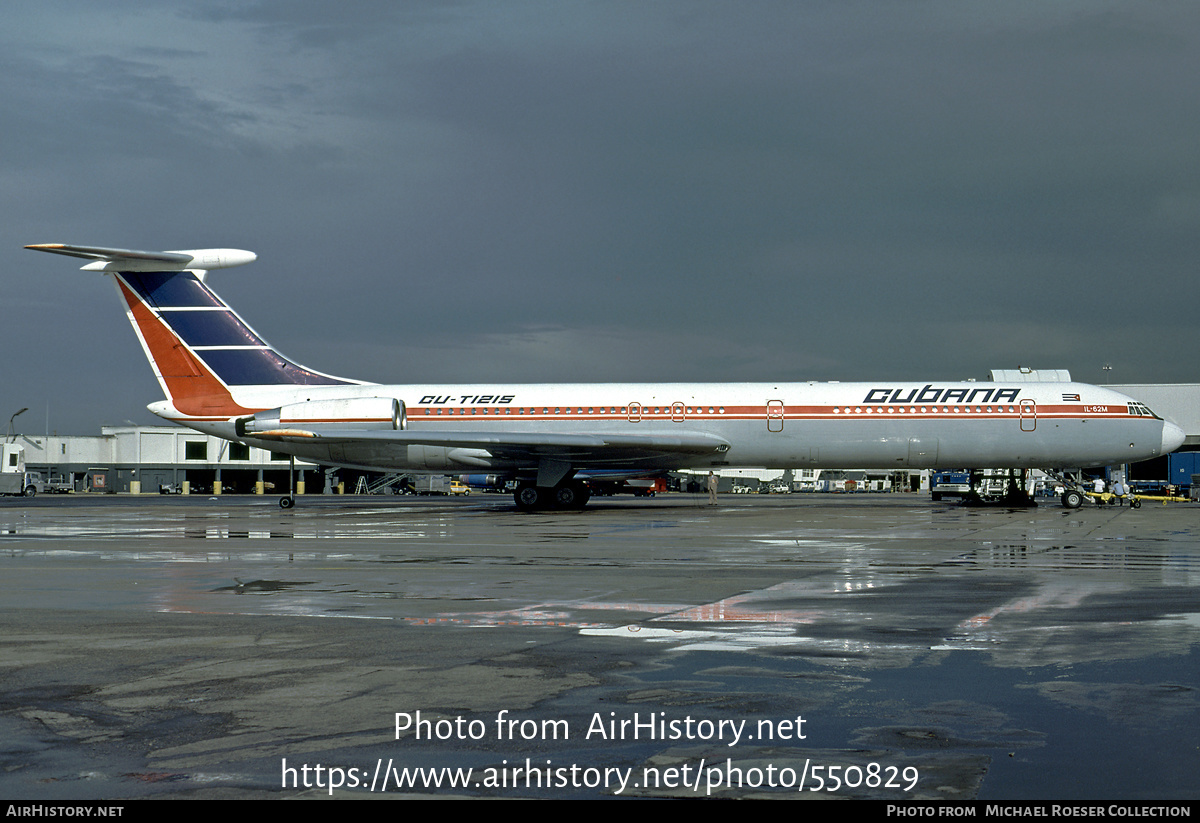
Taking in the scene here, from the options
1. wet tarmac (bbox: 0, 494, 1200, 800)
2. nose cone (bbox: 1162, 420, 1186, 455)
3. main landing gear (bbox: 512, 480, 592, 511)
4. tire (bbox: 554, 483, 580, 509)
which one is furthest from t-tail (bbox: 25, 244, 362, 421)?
nose cone (bbox: 1162, 420, 1186, 455)

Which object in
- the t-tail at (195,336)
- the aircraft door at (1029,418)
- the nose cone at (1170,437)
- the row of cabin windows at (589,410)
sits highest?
the t-tail at (195,336)

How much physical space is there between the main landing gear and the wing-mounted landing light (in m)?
5.02

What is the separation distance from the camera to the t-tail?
3869 centimetres

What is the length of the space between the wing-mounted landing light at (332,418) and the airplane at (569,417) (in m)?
0.05

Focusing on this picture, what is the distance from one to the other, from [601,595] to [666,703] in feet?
18.2

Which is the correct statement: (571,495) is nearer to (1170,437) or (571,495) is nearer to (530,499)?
(530,499)

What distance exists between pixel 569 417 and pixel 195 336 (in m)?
13.7

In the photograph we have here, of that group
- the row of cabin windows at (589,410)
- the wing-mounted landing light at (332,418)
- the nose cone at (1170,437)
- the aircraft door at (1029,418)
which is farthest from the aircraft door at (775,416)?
the wing-mounted landing light at (332,418)

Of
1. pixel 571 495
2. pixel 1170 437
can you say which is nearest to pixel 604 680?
pixel 571 495

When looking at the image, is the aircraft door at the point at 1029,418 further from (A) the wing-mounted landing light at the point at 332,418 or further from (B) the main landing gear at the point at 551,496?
(A) the wing-mounted landing light at the point at 332,418

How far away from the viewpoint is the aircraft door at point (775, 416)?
36.1 meters

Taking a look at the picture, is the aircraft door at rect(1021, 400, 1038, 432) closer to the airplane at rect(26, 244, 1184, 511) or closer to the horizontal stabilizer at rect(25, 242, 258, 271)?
the airplane at rect(26, 244, 1184, 511)

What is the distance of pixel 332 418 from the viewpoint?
37969 mm
